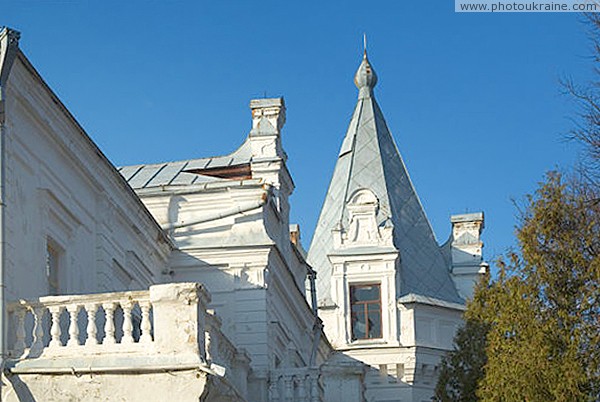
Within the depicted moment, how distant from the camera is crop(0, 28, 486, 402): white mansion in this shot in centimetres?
1561

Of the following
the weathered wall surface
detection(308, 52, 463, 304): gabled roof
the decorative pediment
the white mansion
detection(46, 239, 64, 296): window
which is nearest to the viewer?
the weathered wall surface

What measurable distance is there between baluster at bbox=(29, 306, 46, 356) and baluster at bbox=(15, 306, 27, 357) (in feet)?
0.42

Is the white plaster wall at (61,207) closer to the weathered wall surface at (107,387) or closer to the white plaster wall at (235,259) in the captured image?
the weathered wall surface at (107,387)

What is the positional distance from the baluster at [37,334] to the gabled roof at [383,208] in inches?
941

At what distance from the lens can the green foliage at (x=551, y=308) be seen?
63.7 ft

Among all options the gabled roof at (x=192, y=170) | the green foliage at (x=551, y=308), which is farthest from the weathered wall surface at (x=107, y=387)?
the gabled roof at (x=192, y=170)

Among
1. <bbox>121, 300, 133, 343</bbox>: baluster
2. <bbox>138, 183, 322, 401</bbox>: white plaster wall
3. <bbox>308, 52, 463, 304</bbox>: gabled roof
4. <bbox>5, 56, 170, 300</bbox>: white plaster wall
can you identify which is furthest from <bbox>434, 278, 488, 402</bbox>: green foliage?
<bbox>308, 52, 463, 304</bbox>: gabled roof

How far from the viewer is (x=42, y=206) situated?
1886cm

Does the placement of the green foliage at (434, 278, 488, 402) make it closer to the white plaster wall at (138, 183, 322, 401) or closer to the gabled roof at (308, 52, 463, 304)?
the white plaster wall at (138, 183, 322, 401)

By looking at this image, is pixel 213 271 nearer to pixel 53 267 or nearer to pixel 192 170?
pixel 192 170

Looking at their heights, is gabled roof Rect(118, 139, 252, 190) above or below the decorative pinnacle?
below

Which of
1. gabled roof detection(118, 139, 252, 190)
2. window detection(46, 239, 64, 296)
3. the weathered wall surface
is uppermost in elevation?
gabled roof detection(118, 139, 252, 190)

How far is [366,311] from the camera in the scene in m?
39.6

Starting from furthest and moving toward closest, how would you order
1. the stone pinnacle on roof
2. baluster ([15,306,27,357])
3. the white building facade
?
1. the stone pinnacle on roof
2. the white building facade
3. baluster ([15,306,27,357])
